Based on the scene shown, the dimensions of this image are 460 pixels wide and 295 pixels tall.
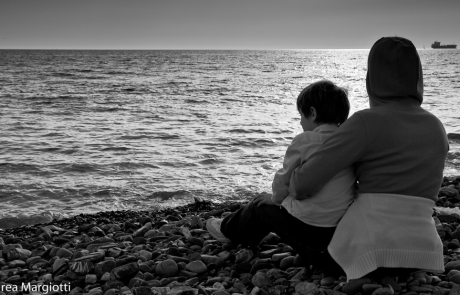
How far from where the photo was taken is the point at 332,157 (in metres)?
2.79

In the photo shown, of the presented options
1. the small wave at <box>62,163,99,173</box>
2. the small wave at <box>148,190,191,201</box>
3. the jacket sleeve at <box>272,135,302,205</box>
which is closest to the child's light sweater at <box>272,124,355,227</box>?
the jacket sleeve at <box>272,135,302,205</box>

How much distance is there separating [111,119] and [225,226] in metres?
13.0

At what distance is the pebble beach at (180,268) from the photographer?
3.16m

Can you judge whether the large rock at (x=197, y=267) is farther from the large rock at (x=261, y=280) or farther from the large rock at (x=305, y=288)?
the large rock at (x=305, y=288)

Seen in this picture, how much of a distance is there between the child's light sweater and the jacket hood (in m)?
0.40

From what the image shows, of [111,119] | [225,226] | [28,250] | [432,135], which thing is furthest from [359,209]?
[111,119]

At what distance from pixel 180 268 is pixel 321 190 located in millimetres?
1434

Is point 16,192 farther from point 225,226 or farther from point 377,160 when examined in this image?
point 377,160

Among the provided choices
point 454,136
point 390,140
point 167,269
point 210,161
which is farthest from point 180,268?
point 454,136

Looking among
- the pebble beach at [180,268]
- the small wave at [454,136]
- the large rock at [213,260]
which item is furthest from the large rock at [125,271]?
the small wave at [454,136]

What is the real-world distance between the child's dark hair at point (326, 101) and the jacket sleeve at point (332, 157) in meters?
0.34

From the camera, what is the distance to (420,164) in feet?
9.29

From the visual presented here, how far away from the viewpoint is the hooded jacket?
2.74 m

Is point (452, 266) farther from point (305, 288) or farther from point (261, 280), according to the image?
point (261, 280)
